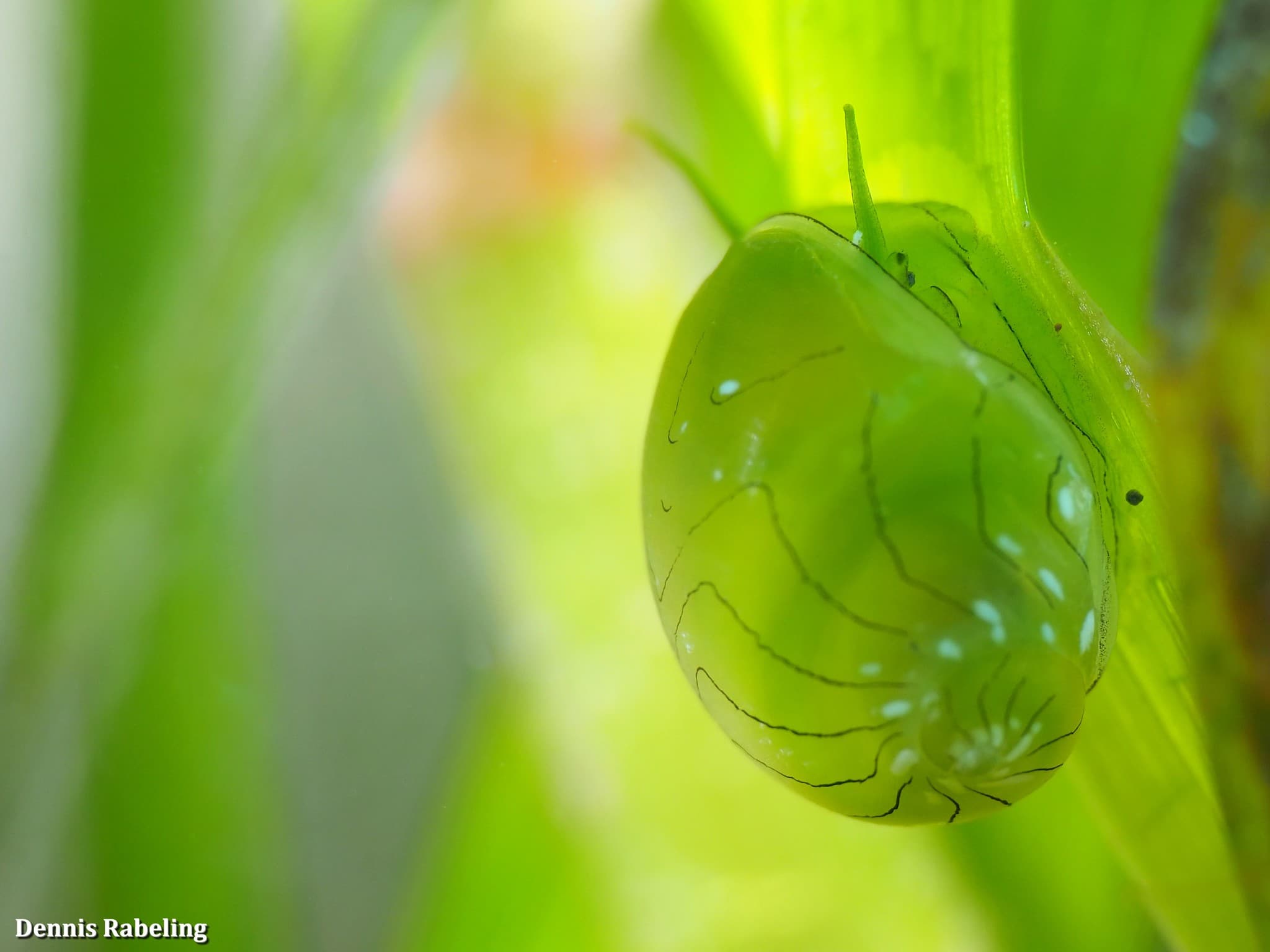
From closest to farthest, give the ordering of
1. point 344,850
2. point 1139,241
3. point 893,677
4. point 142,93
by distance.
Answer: point 893,677, point 1139,241, point 142,93, point 344,850

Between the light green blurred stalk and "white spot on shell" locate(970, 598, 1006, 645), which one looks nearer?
"white spot on shell" locate(970, 598, 1006, 645)

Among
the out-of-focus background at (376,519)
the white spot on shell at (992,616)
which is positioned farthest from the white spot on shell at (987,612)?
the out-of-focus background at (376,519)

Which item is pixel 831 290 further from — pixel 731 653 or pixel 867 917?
pixel 867 917

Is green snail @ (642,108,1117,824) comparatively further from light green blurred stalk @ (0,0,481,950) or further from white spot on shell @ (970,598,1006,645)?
light green blurred stalk @ (0,0,481,950)

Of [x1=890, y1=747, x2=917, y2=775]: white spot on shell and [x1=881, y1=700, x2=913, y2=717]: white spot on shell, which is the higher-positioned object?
[x1=881, y1=700, x2=913, y2=717]: white spot on shell

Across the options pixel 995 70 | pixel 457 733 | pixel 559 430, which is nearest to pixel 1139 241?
pixel 995 70

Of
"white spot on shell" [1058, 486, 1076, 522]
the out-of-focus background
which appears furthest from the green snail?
the out-of-focus background

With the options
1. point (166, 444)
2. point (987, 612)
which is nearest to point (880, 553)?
point (987, 612)
